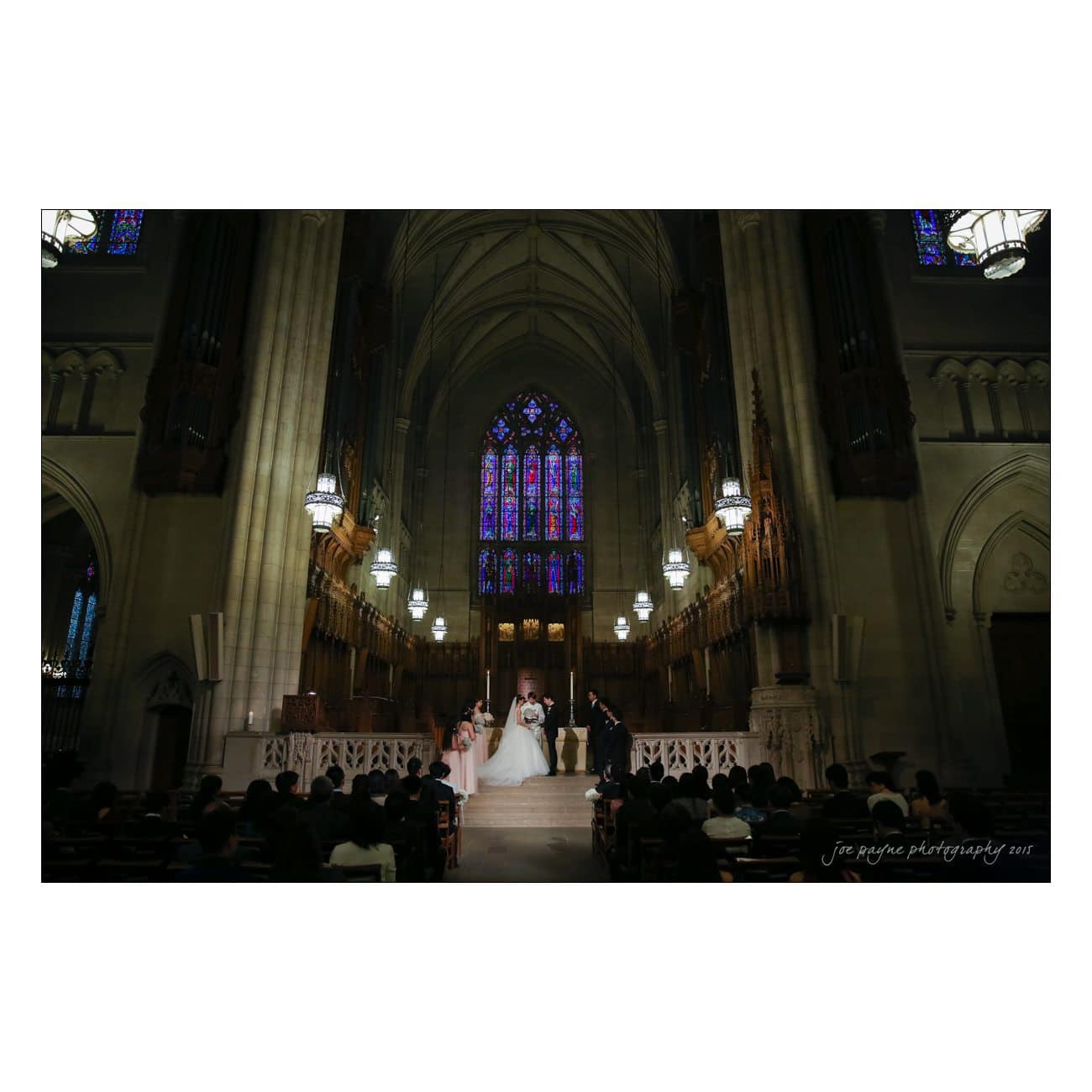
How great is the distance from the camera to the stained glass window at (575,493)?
26.0 metres

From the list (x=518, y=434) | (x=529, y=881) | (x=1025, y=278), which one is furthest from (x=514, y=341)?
(x=529, y=881)

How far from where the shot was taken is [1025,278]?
6.66 meters

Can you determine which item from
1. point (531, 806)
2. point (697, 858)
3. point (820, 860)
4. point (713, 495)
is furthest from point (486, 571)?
point (697, 858)

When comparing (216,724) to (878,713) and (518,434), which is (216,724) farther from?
(518,434)

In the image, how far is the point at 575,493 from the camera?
26.5 metres

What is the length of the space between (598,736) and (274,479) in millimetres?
6273

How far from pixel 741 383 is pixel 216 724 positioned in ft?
31.5

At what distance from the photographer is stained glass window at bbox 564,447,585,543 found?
85.4ft

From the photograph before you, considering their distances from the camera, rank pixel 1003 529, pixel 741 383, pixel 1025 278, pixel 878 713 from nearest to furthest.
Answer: pixel 1025 278, pixel 878 713, pixel 1003 529, pixel 741 383

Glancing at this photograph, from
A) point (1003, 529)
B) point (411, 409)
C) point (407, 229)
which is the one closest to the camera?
point (1003, 529)

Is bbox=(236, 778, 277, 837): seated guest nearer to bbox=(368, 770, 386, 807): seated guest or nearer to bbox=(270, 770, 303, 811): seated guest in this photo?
bbox=(270, 770, 303, 811): seated guest

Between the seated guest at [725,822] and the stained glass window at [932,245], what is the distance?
31.5 feet

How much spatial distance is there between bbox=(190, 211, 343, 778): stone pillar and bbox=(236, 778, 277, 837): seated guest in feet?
14.7

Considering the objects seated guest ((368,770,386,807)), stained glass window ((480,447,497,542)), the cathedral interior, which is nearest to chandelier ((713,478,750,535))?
the cathedral interior
